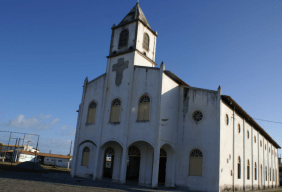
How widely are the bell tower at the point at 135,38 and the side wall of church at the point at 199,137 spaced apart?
5.21m

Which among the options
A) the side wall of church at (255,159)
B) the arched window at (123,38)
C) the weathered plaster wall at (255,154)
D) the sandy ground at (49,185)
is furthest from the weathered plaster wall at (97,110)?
the weathered plaster wall at (255,154)

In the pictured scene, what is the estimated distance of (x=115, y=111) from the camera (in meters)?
20.2

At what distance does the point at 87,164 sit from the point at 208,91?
11986mm

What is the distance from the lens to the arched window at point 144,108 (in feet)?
60.5

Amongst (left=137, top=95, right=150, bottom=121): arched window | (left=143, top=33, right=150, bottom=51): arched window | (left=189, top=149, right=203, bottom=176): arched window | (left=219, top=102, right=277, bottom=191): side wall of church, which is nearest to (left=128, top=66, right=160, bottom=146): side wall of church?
(left=137, top=95, right=150, bottom=121): arched window

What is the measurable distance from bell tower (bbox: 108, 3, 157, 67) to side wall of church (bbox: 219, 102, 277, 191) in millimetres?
8079

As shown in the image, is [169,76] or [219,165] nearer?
[219,165]

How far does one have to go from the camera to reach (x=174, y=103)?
762 inches

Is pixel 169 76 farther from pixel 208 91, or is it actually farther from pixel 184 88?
pixel 208 91

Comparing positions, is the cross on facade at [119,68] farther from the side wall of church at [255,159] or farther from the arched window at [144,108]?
the side wall of church at [255,159]

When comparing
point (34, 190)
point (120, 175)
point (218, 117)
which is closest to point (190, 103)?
point (218, 117)

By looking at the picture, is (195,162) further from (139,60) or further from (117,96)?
(139,60)

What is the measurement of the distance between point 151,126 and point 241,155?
388 inches

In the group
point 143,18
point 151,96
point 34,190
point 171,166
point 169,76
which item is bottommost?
point 34,190
